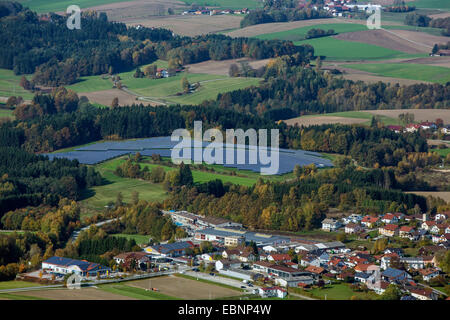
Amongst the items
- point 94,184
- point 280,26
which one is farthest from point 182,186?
point 280,26

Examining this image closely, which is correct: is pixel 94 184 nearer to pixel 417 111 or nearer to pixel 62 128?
pixel 62 128

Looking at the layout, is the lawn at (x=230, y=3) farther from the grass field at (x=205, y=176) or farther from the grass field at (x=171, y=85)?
the grass field at (x=205, y=176)

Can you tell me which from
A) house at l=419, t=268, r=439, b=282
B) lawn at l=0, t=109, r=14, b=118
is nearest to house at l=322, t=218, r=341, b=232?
house at l=419, t=268, r=439, b=282

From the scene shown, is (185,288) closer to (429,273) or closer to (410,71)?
(429,273)

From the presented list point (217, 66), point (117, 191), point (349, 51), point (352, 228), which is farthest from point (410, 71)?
point (352, 228)
